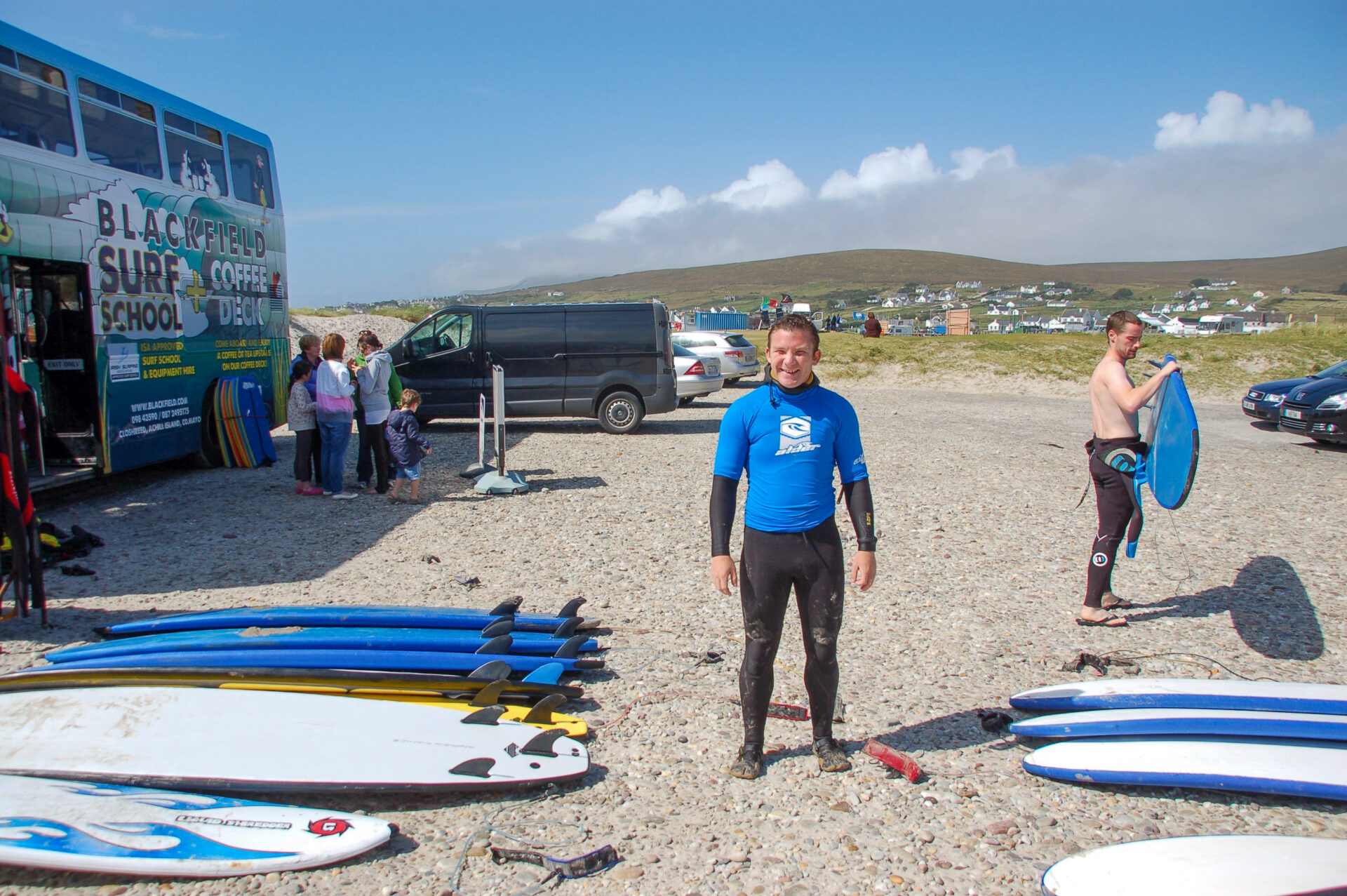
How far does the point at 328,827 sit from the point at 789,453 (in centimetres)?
227

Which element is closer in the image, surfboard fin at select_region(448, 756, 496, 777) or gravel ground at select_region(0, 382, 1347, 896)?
gravel ground at select_region(0, 382, 1347, 896)

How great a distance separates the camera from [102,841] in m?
2.99

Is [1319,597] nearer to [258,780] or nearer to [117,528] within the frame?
[258,780]

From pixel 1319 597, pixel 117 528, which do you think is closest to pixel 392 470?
pixel 117 528

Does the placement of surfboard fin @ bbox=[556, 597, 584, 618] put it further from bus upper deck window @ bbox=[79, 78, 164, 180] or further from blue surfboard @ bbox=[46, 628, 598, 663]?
bus upper deck window @ bbox=[79, 78, 164, 180]

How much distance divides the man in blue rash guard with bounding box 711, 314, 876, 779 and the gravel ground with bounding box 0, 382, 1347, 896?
0.70 m

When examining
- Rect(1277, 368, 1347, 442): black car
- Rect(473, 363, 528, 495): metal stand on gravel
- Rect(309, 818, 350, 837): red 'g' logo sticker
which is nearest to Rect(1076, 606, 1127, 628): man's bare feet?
Rect(309, 818, 350, 837): red 'g' logo sticker

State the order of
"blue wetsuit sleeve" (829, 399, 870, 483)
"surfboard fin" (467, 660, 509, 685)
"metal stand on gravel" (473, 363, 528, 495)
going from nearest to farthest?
1. "blue wetsuit sleeve" (829, 399, 870, 483)
2. "surfboard fin" (467, 660, 509, 685)
3. "metal stand on gravel" (473, 363, 528, 495)

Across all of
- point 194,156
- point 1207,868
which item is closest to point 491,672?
point 1207,868

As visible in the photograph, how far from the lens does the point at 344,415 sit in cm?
970

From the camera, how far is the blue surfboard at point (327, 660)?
4.34m

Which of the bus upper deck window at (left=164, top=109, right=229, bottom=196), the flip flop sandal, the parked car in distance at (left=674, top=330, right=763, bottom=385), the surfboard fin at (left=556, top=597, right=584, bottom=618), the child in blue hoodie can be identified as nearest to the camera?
the surfboard fin at (left=556, top=597, right=584, bottom=618)

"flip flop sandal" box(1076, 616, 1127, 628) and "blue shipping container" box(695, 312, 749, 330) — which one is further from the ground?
"blue shipping container" box(695, 312, 749, 330)

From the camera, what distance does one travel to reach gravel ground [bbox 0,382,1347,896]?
3.17 meters
